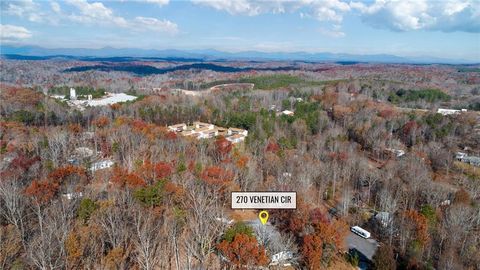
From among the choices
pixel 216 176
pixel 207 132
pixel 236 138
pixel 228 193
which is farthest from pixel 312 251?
pixel 207 132

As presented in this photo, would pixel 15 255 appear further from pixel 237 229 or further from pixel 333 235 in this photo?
pixel 333 235

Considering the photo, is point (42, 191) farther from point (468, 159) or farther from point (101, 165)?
point (468, 159)

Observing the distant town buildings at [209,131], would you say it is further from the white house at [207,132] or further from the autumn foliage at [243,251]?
the autumn foliage at [243,251]

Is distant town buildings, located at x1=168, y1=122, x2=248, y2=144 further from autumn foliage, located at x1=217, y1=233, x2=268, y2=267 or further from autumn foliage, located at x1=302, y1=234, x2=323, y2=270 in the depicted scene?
autumn foliage, located at x1=217, y1=233, x2=268, y2=267

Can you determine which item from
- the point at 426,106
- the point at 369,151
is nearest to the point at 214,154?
the point at 369,151

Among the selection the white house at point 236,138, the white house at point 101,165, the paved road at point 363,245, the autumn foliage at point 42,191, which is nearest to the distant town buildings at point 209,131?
the white house at point 236,138

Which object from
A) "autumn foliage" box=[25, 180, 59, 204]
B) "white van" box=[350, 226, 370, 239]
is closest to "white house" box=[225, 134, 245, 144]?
"white van" box=[350, 226, 370, 239]
